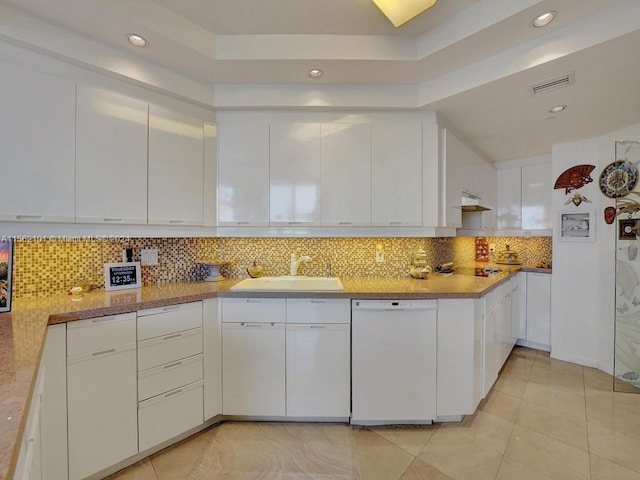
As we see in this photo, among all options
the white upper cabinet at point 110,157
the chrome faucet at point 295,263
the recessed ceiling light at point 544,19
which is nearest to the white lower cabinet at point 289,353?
the chrome faucet at point 295,263

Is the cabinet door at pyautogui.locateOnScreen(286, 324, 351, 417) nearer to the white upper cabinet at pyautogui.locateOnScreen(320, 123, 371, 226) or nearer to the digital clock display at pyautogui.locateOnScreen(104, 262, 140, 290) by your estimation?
the white upper cabinet at pyautogui.locateOnScreen(320, 123, 371, 226)

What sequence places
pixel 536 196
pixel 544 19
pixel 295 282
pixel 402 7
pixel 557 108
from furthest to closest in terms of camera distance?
pixel 536 196 → pixel 295 282 → pixel 557 108 → pixel 544 19 → pixel 402 7

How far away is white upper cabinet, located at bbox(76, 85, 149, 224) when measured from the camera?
5.57ft

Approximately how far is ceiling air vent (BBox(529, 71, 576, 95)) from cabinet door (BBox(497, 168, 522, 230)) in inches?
75.4

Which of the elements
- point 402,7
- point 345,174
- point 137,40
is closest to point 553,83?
point 402,7

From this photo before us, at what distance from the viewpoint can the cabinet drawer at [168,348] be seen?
165 cm

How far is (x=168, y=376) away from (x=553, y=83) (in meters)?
3.10

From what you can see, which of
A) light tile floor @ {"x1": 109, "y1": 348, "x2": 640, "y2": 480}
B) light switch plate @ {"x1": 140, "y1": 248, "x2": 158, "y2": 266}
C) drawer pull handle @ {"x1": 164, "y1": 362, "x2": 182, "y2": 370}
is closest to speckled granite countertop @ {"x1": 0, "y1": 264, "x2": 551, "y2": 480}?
light switch plate @ {"x1": 140, "y1": 248, "x2": 158, "y2": 266}

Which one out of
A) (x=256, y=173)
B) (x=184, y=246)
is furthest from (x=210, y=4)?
(x=184, y=246)

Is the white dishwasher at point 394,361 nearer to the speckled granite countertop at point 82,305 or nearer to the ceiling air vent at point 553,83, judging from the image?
the speckled granite countertop at point 82,305

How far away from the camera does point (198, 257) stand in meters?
2.44

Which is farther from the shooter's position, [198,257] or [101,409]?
[198,257]

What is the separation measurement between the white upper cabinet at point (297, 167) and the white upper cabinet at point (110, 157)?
0.91 meters

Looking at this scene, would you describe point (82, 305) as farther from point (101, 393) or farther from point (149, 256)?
point (149, 256)
